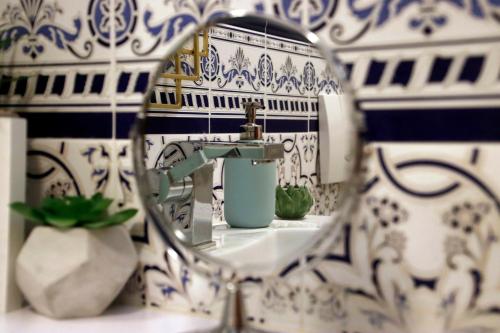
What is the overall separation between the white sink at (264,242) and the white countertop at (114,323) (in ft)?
0.34

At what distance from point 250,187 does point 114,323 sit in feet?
0.90

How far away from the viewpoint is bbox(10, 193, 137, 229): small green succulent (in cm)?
86

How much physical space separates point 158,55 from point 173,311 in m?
0.37

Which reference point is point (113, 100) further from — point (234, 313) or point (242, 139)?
point (234, 313)

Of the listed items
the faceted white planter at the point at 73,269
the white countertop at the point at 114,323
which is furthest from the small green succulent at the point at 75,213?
the white countertop at the point at 114,323

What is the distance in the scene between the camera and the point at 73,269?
2.72 ft

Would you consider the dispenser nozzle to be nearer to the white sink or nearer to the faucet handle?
the faucet handle

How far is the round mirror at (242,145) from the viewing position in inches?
32.6

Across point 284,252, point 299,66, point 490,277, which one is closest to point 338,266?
point 284,252

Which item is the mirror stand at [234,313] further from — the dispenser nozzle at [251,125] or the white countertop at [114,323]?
the dispenser nozzle at [251,125]

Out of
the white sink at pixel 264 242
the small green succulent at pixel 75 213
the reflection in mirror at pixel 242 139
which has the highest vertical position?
the reflection in mirror at pixel 242 139

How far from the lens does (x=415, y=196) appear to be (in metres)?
0.73

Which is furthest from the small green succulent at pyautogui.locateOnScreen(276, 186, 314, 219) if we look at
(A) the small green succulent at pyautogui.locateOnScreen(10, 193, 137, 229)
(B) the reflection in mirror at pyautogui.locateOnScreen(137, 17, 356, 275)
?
(A) the small green succulent at pyautogui.locateOnScreen(10, 193, 137, 229)

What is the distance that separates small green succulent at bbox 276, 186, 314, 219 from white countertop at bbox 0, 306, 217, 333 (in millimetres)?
185
